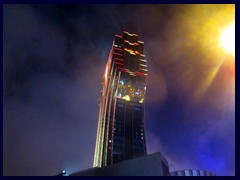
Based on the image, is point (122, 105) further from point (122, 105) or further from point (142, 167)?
point (142, 167)

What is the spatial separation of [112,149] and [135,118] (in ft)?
63.3

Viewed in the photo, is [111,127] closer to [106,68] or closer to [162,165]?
[106,68]

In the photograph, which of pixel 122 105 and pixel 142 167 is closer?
pixel 142 167

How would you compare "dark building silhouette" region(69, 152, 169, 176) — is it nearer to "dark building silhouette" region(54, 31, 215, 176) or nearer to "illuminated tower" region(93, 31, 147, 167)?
"dark building silhouette" region(54, 31, 215, 176)

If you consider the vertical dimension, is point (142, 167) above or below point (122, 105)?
below

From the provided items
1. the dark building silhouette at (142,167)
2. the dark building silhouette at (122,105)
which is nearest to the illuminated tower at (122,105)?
the dark building silhouette at (122,105)

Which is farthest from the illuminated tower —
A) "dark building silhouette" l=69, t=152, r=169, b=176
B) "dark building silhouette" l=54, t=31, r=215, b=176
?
"dark building silhouette" l=69, t=152, r=169, b=176

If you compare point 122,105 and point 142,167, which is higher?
point 122,105

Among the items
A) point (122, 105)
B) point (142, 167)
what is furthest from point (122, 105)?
point (142, 167)

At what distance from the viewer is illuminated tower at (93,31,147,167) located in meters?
109

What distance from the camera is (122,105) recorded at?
401 ft

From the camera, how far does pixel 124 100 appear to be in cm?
12450

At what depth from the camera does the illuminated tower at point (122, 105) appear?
356 ft
